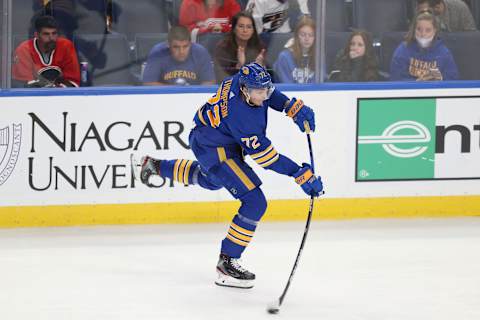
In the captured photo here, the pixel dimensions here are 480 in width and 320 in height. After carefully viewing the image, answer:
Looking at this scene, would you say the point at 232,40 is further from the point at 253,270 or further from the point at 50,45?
the point at 253,270

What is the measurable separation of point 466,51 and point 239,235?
2.49 metres

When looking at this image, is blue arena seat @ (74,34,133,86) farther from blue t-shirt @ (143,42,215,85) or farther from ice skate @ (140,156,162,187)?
ice skate @ (140,156,162,187)

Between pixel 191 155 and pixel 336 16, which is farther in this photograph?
pixel 336 16

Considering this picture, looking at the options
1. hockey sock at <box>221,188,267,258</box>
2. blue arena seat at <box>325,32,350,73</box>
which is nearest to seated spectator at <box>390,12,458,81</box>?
blue arena seat at <box>325,32,350,73</box>

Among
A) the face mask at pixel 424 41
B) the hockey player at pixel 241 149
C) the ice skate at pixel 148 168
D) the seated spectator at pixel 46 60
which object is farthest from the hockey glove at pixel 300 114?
the face mask at pixel 424 41

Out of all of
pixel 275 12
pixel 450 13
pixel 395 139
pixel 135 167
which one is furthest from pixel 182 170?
pixel 450 13

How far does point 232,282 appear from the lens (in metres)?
5.32

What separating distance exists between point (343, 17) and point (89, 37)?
163cm

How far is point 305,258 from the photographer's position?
5902 millimetres

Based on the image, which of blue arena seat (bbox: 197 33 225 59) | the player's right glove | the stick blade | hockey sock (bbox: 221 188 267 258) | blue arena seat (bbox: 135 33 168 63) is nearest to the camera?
the stick blade

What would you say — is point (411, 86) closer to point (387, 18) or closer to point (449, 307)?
point (387, 18)

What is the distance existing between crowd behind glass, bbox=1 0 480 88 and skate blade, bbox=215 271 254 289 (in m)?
1.71

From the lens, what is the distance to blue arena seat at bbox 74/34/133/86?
6.45 meters

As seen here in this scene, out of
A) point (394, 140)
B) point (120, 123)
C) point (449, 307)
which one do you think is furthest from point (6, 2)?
point (449, 307)
